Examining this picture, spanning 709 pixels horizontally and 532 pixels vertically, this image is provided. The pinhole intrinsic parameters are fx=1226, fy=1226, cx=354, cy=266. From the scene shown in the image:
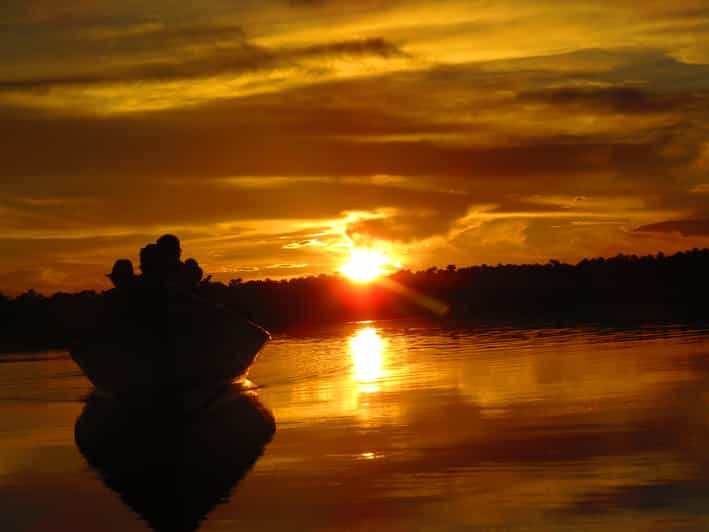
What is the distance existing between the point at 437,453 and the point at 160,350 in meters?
Result: 10.2

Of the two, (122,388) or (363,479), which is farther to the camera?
(122,388)

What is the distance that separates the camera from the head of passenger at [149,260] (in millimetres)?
30844

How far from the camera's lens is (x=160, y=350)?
27.8 metres

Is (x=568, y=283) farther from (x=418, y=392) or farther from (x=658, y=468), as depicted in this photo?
(x=658, y=468)

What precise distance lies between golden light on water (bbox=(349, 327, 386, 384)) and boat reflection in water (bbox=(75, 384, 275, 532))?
548cm

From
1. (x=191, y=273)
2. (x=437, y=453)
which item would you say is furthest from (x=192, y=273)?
(x=437, y=453)

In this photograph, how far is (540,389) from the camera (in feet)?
93.7

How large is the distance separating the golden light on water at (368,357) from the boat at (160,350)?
5.40 meters

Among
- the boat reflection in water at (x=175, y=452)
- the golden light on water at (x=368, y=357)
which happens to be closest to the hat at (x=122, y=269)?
the boat reflection in water at (x=175, y=452)

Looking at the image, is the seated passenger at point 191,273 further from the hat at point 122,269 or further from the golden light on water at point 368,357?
the golden light on water at point 368,357

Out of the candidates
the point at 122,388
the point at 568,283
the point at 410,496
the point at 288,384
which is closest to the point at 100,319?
the point at 122,388

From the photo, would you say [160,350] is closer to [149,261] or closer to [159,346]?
[159,346]

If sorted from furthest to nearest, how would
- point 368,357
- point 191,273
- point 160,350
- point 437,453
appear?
point 368,357, point 191,273, point 160,350, point 437,453

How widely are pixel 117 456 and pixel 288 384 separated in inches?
522
